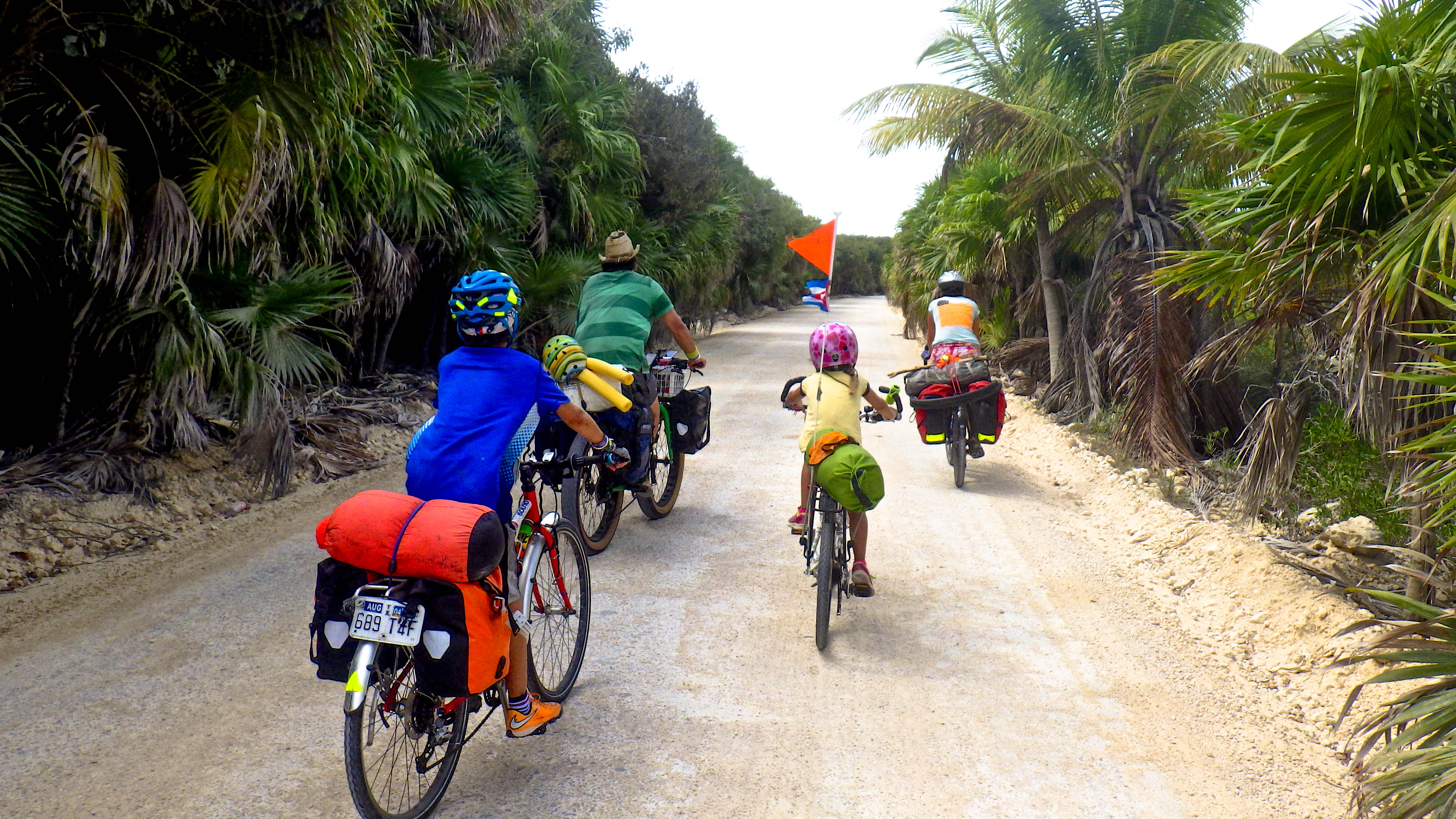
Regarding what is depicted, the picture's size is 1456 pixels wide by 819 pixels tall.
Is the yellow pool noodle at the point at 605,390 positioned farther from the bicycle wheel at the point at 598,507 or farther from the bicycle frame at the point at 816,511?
the bicycle wheel at the point at 598,507

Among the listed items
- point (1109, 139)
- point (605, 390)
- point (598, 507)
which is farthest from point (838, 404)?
point (1109, 139)

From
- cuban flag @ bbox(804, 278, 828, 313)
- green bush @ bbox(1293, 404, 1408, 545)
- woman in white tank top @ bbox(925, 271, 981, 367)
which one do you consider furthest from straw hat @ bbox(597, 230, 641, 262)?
cuban flag @ bbox(804, 278, 828, 313)

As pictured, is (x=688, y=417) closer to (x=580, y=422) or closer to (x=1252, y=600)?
(x=580, y=422)

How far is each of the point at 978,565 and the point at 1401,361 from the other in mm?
2701

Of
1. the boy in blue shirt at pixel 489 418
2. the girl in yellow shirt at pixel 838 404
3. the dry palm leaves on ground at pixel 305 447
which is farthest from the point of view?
the dry palm leaves on ground at pixel 305 447

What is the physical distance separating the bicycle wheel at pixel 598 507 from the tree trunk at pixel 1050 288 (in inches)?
322

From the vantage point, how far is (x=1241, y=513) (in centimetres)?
618

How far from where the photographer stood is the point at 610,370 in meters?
4.54

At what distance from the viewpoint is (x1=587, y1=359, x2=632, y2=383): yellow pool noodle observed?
4484mm

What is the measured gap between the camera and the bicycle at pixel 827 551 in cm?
467

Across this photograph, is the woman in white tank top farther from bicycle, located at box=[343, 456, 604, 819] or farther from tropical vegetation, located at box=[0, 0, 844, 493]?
bicycle, located at box=[343, 456, 604, 819]

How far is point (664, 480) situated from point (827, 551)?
118 inches

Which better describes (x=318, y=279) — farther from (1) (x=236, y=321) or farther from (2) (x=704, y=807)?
(2) (x=704, y=807)

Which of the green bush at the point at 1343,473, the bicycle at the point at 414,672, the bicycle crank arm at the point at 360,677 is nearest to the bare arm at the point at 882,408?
the bicycle at the point at 414,672
